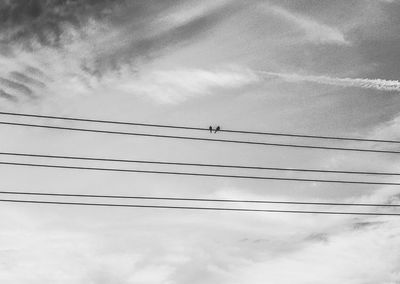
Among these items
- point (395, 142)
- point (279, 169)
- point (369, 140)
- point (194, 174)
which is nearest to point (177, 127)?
point (194, 174)

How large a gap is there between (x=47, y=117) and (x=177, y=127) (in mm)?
6228

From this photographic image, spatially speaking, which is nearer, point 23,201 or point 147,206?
point 23,201

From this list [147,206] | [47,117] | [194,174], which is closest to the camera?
[47,117]

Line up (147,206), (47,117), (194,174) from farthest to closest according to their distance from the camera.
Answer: (147,206), (194,174), (47,117)

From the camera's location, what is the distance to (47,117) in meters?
21.5

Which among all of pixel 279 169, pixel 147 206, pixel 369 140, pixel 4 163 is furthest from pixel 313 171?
pixel 4 163

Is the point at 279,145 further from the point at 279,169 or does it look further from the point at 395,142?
the point at 395,142

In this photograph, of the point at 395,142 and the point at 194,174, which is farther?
the point at 395,142

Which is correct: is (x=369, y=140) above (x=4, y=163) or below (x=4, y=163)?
above

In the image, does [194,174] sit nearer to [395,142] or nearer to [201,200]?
[201,200]

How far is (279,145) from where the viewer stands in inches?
953

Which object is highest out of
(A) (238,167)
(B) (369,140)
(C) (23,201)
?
(B) (369,140)

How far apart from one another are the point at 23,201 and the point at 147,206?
20.6 feet

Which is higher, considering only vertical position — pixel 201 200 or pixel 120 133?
pixel 120 133
